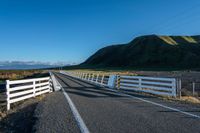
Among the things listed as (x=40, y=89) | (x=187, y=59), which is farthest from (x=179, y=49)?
(x=40, y=89)

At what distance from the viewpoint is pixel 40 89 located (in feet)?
63.5

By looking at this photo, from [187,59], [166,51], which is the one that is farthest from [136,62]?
[187,59]

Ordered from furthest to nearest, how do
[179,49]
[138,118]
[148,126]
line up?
[179,49] → [138,118] → [148,126]

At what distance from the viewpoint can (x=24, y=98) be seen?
16.1m

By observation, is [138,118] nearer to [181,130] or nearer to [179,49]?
[181,130]

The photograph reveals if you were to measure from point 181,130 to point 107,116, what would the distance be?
2.82 metres

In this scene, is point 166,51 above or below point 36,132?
above

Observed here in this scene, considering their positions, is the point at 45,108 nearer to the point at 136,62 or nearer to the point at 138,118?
the point at 138,118

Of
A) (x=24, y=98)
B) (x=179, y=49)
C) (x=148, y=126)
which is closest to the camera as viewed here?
(x=148, y=126)

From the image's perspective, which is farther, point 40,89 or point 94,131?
point 40,89

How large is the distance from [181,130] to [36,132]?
3486mm

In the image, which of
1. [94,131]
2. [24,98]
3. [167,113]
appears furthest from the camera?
[24,98]

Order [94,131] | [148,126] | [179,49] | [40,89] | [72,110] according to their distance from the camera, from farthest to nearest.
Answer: [179,49]
[40,89]
[72,110]
[148,126]
[94,131]

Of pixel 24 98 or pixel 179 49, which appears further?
pixel 179 49
